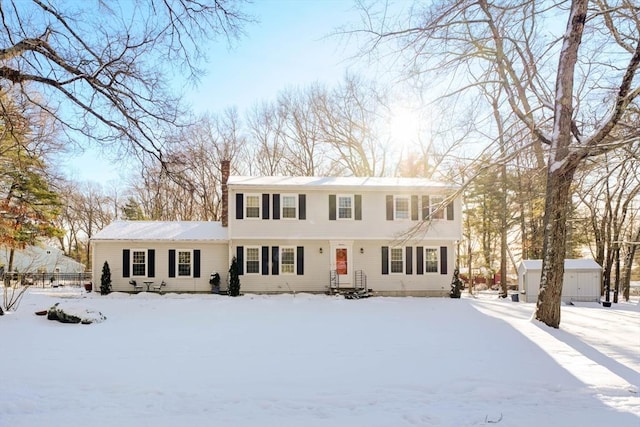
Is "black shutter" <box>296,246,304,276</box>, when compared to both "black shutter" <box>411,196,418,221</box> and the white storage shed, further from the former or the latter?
the white storage shed

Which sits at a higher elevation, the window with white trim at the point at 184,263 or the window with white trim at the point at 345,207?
the window with white trim at the point at 345,207

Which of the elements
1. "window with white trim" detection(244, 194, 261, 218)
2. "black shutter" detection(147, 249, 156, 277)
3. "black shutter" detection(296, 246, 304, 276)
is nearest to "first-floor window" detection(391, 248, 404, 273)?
"black shutter" detection(296, 246, 304, 276)

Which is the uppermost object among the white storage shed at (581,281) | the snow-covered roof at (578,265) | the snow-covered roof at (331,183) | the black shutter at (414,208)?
the snow-covered roof at (331,183)

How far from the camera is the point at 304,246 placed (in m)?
20.8

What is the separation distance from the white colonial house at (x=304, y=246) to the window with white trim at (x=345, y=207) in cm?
5

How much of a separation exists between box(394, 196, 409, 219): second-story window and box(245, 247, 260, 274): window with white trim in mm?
6741

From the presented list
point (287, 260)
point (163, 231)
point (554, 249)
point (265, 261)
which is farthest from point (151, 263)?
point (554, 249)

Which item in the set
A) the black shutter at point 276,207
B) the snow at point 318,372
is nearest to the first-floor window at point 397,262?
the black shutter at point 276,207

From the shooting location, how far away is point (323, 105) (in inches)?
1334

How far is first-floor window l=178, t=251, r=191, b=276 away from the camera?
68.7ft

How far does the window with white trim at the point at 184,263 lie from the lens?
824 inches

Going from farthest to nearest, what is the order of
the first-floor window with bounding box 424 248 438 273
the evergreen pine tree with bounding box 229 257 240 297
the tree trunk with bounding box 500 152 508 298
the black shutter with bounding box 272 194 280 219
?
the tree trunk with bounding box 500 152 508 298 < the first-floor window with bounding box 424 248 438 273 < the black shutter with bounding box 272 194 280 219 < the evergreen pine tree with bounding box 229 257 240 297

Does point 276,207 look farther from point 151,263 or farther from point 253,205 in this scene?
point 151,263

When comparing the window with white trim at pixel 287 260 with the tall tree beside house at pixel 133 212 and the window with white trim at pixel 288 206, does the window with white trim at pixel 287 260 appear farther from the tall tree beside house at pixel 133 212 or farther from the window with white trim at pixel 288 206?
the tall tree beside house at pixel 133 212
